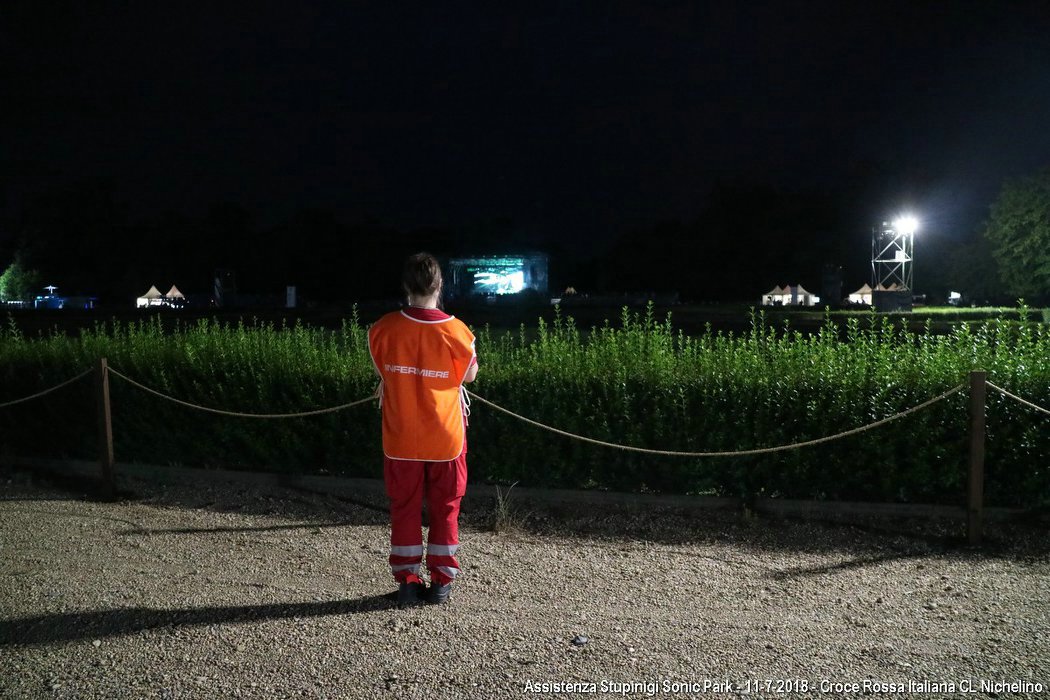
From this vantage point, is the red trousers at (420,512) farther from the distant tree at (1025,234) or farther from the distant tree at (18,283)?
the distant tree at (18,283)

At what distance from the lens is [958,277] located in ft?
198

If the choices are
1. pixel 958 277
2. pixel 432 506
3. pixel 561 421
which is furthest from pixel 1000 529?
pixel 958 277

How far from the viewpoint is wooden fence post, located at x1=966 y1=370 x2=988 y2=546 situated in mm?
5883

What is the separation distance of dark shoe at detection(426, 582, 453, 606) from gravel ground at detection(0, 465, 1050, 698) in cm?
13

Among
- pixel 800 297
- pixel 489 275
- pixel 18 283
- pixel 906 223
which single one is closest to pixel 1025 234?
pixel 800 297

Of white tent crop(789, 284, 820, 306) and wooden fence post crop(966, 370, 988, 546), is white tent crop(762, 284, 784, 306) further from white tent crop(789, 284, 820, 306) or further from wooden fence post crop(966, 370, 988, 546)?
wooden fence post crop(966, 370, 988, 546)

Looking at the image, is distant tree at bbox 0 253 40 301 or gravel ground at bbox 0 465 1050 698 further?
distant tree at bbox 0 253 40 301

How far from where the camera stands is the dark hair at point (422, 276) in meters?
4.64

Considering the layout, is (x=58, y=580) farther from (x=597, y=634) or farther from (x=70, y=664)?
(x=597, y=634)

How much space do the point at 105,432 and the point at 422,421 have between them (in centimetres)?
450

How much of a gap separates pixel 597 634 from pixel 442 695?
0.98 metres

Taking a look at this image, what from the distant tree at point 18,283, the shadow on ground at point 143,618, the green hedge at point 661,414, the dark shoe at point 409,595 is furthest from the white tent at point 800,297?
the distant tree at point 18,283

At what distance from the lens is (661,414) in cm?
704

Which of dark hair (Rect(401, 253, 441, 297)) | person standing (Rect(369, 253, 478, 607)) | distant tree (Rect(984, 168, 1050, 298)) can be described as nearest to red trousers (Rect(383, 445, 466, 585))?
person standing (Rect(369, 253, 478, 607))
